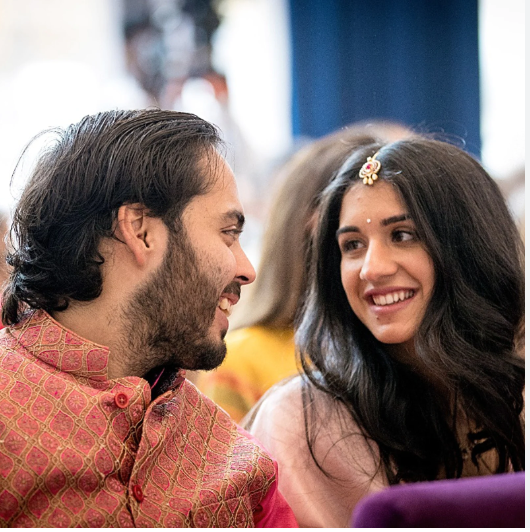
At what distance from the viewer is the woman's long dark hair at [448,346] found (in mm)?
1888

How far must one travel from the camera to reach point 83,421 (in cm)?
142

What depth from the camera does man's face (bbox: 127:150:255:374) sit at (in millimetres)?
1589

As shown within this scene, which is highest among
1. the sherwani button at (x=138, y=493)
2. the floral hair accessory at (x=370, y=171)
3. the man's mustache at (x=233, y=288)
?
the floral hair accessory at (x=370, y=171)

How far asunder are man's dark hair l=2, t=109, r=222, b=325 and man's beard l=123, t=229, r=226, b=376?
0.08 metres

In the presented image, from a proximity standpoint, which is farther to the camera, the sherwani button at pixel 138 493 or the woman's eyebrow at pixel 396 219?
the woman's eyebrow at pixel 396 219

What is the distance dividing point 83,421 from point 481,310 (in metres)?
0.99

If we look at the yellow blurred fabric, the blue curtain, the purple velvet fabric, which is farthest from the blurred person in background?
the purple velvet fabric

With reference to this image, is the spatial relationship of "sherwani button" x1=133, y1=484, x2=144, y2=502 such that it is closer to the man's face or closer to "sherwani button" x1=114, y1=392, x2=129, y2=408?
"sherwani button" x1=114, y1=392, x2=129, y2=408

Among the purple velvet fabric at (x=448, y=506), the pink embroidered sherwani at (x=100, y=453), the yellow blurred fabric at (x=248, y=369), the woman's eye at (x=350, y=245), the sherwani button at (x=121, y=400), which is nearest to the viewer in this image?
the purple velvet fabric at (x=448, y=506)

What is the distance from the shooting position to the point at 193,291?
162 cm

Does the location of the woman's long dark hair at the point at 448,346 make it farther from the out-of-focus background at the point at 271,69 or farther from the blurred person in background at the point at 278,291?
the blurred person in background at the point at 278,291

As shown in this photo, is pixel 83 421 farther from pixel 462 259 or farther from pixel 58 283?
pixel 462 259

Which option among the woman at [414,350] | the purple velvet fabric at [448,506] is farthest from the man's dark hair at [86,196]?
the purple velvet fabric at [448,506]

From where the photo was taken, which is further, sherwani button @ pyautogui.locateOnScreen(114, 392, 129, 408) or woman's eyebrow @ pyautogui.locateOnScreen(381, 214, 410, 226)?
woman's eyebrow @ pyautogui.locateOnScreen(381, 214, 410, 226)
